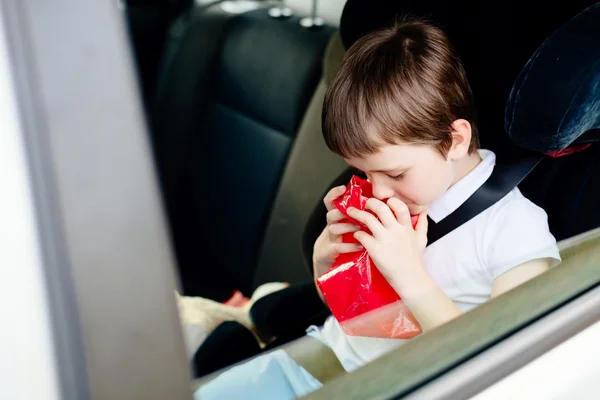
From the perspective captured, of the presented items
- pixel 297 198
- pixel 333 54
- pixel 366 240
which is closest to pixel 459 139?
pixel 366 240

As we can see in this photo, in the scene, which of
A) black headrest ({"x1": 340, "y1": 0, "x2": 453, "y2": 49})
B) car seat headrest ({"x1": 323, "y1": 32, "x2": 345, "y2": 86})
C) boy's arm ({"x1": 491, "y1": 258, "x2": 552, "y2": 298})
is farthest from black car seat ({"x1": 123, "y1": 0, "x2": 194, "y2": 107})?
boy's arm ({"x1": 491, "y1": 258, "x2": 552, "y2": 298})

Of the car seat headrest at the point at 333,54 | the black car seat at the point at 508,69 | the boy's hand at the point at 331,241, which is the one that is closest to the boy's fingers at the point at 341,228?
the boy's hand at the point at 331,241

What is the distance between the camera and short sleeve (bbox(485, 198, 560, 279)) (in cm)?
83

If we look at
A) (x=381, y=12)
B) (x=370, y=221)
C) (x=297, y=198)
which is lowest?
(x=297, y=198)

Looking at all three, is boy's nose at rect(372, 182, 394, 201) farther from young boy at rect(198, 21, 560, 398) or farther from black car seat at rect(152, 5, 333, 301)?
black car seat at rect(152, 5, 333, 301)

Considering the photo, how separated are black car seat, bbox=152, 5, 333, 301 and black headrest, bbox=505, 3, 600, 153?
2.23 ft

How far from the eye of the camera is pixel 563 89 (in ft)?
2.68

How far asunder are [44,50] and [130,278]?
174 millimetres

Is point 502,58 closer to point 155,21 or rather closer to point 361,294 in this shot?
point 361,294

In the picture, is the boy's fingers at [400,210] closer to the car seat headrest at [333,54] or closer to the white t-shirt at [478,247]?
the white t-shirt at [478,247]

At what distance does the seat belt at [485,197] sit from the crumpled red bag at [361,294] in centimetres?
5

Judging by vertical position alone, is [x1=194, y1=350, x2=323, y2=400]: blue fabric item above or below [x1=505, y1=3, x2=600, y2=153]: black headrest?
below

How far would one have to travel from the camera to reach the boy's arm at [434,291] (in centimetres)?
77

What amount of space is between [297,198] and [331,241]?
53 cm
